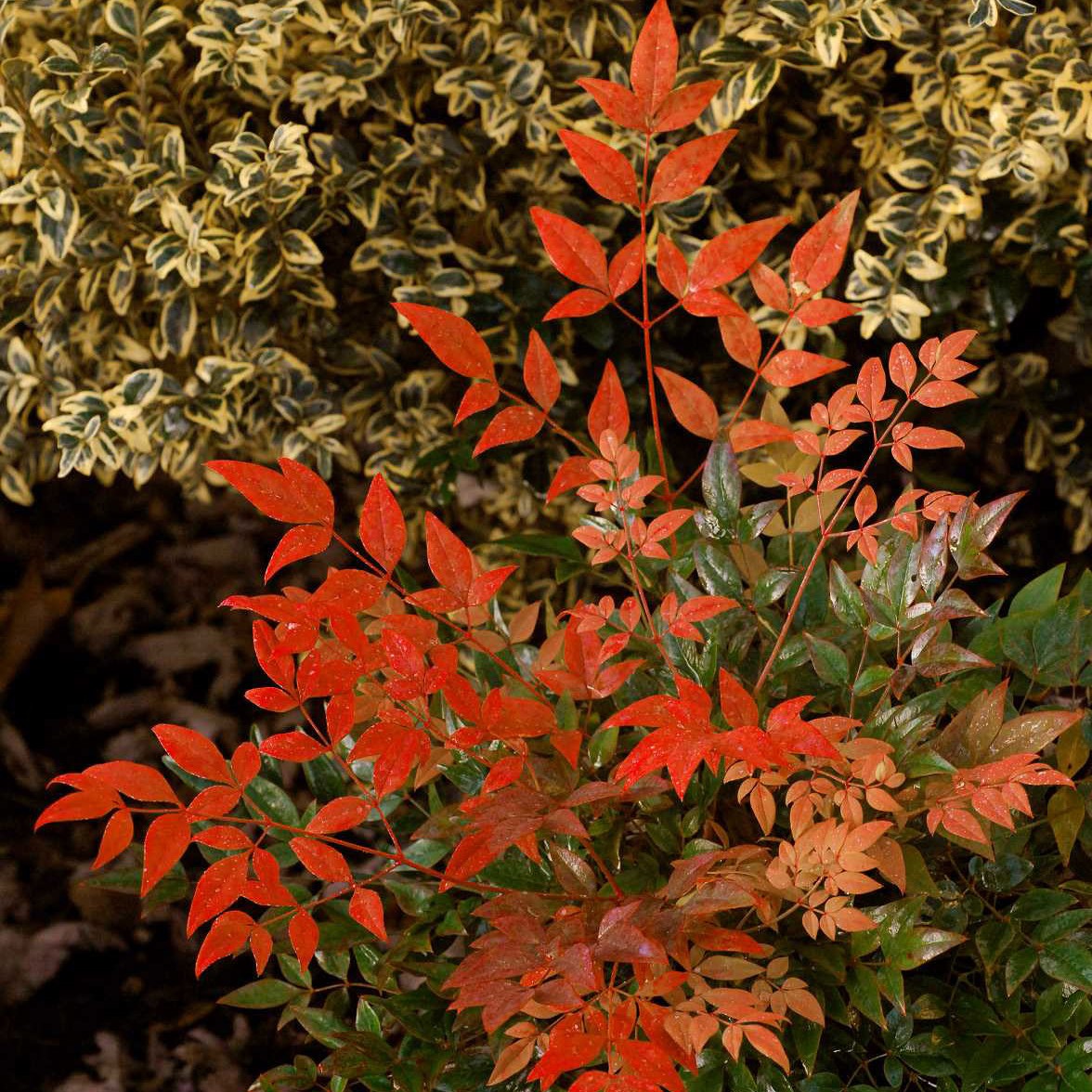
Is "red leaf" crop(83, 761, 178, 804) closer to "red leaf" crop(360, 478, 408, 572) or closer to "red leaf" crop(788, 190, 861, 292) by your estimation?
"red leaf" crop(360, 478, 408, 572)

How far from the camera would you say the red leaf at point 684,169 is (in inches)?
28.9

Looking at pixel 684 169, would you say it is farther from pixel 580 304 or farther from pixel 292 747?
pixel 292 747

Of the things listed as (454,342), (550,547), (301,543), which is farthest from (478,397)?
(550,547)

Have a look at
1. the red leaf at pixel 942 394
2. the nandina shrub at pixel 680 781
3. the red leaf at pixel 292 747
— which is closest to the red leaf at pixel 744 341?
the nandina shrub at pixel 680 781

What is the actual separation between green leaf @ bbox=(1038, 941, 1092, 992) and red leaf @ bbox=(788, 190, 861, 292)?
1.39 feet

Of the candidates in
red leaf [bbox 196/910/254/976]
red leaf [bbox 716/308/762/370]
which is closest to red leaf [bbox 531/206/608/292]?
red leaf [bbox 716/308/762/370]

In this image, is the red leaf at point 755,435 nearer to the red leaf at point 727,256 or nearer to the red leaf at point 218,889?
the red leaf at point 727,256

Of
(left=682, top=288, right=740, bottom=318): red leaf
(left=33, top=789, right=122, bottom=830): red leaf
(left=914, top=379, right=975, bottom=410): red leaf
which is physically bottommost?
(left=33, top=789, right=122, bottom=830): red leaf

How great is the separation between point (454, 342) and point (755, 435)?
21cm

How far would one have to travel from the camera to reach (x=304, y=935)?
0.68m

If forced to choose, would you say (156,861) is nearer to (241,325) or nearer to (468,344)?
(468,344)

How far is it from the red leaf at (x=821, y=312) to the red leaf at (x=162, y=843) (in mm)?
468

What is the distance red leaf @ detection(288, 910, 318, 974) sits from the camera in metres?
0.67

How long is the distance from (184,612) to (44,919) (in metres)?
0.66
